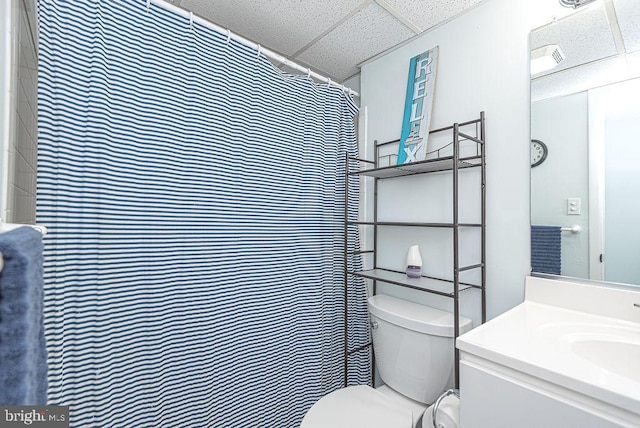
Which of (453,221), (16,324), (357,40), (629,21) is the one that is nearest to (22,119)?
(16,324)

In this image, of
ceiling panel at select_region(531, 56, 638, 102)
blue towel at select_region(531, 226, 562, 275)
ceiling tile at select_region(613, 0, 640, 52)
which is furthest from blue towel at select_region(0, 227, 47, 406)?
ceiling tile at select_region(613, 0, 640, 52)

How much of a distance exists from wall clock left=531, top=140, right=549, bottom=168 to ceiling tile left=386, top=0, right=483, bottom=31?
2.32 ft

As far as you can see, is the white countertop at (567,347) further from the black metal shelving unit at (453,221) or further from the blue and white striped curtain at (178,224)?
the blue and white striped curtain at (178,224)

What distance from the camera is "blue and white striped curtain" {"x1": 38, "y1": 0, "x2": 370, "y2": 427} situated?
908mm

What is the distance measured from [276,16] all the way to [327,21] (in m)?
0.25

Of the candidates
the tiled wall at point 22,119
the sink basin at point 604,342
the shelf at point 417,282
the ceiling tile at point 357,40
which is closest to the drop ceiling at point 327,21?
the ceiling tile at point 357,40

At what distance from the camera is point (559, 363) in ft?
2.33

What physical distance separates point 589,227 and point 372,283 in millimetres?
1078

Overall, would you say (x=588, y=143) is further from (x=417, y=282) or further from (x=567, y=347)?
(x=417, y=282)

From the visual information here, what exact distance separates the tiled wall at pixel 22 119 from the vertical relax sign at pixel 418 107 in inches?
58.9

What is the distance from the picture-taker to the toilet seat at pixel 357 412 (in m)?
1.17

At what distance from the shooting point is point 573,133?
110cm

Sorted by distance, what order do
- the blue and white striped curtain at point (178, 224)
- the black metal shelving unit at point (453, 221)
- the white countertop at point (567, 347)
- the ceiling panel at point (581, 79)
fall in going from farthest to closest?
1. the black metal shelving unit at point (453, 221)
2. the ceiling panel at point (581, 79)
3. the blue and white striped curtain at point (178, 224)
4. the white countertop at point (567, 347)

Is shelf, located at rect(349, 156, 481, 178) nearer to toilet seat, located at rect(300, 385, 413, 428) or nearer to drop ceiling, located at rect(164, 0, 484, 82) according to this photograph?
drop ceiling, located at rect(164, 0, 484, 82)
